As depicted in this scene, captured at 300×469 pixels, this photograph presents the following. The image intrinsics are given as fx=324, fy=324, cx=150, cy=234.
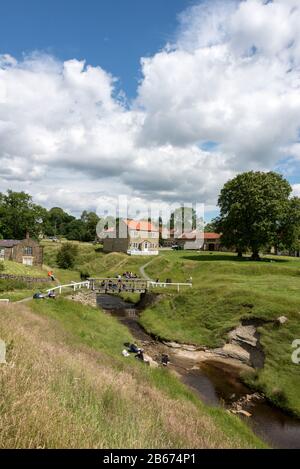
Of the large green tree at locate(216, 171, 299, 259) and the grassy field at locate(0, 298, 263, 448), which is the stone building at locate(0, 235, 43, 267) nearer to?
the large green tree at locate(216, 171, 299, 259)

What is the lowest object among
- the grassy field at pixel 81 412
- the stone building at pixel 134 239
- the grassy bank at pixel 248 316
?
the grassy bank at pixel 248 316

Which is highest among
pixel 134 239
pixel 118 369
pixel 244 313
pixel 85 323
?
pixel 134 239

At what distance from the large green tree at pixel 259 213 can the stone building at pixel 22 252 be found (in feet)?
112

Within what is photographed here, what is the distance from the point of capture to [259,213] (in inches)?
2196

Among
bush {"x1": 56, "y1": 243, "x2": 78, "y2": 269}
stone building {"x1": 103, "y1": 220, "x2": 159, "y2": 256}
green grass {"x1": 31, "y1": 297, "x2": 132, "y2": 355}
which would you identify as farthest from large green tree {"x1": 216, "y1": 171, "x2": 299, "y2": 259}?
green grass {"x1": 31, "y1": 297, "x2": 132, "y2": 355}

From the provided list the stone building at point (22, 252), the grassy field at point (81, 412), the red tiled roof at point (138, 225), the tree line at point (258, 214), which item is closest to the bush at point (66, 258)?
the stone building at point (22, 252)

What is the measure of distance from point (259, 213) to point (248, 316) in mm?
32409

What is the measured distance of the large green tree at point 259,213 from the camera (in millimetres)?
54866

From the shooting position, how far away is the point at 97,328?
26344 millimetres

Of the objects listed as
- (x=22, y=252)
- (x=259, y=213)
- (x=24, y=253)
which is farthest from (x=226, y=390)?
(x=22, y=252)

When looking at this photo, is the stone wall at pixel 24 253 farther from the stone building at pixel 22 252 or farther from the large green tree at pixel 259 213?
the large green tree at pixel 259 213

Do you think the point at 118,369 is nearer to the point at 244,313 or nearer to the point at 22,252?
the point at 244,313

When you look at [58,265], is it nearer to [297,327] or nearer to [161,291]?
[161,291]

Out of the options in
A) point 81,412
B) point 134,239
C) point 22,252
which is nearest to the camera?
point 81,412
